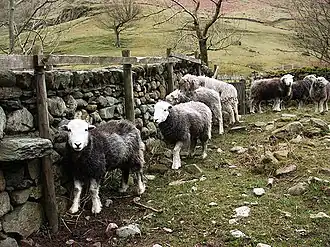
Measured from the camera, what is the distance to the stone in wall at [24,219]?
15.5 ft

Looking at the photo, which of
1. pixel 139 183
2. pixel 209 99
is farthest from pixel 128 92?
pixel 209 99

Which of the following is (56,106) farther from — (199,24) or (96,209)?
(199,24)

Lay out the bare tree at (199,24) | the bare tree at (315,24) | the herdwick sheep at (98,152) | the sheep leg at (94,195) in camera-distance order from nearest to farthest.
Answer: the herdwick sheep at (98,152) < the sheep leg at (94,195) < the bare tree at (199,24) < the bare tree at (315,24)

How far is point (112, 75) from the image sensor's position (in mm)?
7719

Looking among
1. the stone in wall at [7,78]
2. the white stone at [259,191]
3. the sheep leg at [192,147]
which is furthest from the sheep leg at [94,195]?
the sheep leg at [192,147]

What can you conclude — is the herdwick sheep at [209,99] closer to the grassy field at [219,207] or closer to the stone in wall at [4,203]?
the grassy field at [219,207]

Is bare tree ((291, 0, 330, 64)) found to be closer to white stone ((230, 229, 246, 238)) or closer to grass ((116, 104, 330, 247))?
grass ((116, 104, 330, 247))

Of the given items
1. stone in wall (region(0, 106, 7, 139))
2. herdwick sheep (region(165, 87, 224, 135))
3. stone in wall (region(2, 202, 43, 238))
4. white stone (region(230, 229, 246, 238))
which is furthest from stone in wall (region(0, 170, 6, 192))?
herdwick sheep (region(165, 87, 224, 135))

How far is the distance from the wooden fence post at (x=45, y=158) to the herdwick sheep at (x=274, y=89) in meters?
11.8

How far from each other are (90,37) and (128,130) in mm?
36354

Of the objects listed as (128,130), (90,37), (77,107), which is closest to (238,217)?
(128,130)

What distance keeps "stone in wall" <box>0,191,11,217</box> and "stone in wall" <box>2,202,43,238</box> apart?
0.08 metres

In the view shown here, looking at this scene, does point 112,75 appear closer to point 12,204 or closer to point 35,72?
point 35,72

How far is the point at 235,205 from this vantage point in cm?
609
